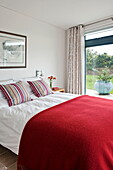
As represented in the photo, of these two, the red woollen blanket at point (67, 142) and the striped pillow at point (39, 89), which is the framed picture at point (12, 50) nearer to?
the striped pillow at point (39, 89)

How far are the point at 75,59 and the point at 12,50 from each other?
1.80 metres

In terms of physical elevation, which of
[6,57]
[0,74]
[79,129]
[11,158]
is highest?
[6,57]

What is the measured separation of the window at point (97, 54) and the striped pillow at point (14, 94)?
7.39 ft

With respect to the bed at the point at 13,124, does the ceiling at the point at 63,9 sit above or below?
above

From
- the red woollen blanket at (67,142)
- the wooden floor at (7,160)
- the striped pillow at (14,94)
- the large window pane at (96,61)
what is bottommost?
the wooden floor at (7,160)

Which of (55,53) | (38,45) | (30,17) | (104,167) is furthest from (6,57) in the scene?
(104,167)

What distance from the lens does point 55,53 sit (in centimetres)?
390

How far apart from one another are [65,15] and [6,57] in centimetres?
164

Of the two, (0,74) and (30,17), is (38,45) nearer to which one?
(30,17)

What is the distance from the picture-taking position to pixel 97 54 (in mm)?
3814

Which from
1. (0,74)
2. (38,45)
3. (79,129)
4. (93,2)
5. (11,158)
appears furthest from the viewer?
(38,45)

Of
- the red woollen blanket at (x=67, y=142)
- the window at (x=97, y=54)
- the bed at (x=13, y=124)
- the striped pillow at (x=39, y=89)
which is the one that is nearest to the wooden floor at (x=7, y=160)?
the bed at (x=13, y=124)

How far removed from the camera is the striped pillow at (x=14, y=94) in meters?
2.14

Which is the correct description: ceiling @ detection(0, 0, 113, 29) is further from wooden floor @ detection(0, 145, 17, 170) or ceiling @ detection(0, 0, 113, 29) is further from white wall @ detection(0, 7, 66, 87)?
wooden floor @ detection(0, 145, 17, 170)
